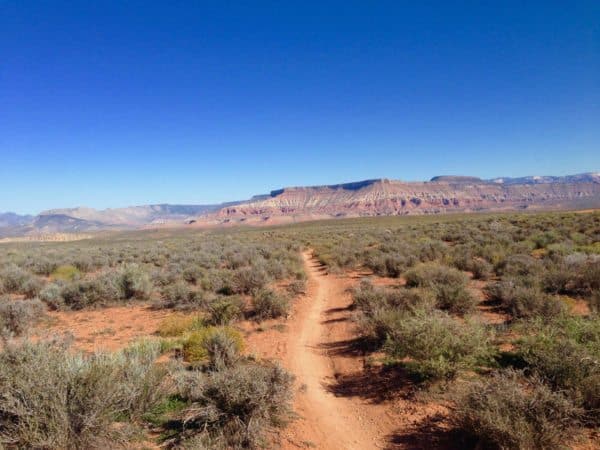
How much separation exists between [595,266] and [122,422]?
13.1 meters

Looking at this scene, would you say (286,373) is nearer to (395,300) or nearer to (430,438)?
(430,438)

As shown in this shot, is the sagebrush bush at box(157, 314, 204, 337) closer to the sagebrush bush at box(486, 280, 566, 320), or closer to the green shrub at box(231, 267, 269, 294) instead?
the green shrub at box(231, 267, 269, 294)

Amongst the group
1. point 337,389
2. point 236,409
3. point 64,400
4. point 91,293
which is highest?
point 64,400

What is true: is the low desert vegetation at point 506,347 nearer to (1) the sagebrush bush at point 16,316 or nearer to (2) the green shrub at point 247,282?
(2) the green shrub at point 247,282

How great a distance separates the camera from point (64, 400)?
12.1ft

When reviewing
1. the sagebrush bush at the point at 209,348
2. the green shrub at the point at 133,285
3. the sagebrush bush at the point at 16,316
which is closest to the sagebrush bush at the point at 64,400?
the sagebrush bush at the point at 209,348

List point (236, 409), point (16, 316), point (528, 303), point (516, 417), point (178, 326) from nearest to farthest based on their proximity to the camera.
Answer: point (516, 417) < point (236, 409) < point (528, 303) < point (178, 326) < point (16, 316)

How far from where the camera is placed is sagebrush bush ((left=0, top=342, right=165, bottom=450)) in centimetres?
350

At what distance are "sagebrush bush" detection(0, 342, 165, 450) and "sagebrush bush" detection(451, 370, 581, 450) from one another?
4529 millimetres

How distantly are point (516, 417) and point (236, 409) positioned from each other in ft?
11.7

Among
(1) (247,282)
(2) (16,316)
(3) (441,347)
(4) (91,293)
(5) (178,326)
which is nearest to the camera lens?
(3) (441,347)

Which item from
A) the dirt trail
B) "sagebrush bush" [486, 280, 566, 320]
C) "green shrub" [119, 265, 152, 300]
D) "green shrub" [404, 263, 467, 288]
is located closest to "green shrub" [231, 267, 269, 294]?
the dirt trail

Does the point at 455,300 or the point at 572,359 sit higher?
the point at 572,359

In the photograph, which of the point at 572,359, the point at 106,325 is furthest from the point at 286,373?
the point at 106,325
